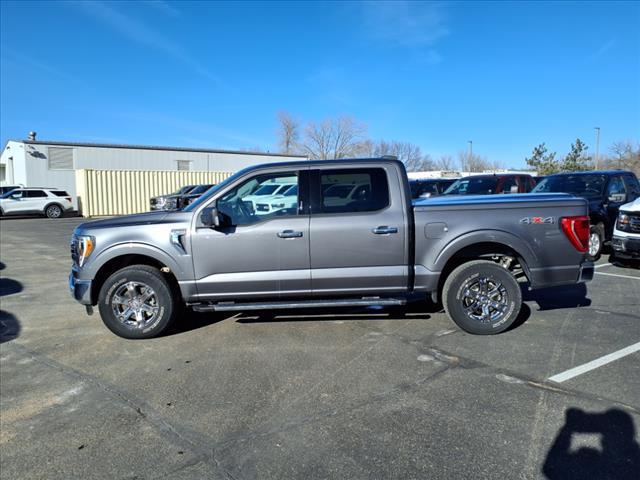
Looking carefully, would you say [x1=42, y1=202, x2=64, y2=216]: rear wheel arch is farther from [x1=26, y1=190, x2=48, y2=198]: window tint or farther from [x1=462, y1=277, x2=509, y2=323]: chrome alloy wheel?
[x1=462, y1=277, x2=509, y2=323]: chrome alloy wheel

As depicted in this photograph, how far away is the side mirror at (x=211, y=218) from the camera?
502cm

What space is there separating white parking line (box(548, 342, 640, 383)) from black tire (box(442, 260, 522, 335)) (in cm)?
99

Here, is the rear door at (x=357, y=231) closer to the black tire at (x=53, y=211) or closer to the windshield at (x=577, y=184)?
the windshield at (x=577, y=184)

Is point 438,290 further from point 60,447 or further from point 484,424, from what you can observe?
point 60,447

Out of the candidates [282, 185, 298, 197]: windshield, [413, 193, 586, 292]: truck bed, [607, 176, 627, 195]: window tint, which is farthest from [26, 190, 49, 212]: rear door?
[607, 176, 627, 195]: window tint

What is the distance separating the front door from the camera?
5.13 m

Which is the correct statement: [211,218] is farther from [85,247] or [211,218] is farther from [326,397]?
[326,397]

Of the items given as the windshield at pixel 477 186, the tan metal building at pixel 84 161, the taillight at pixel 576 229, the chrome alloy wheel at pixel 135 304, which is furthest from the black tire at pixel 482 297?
the tan metal building at pixel 84 161

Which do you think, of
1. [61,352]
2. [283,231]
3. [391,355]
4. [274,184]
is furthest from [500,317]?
A: [61,352]

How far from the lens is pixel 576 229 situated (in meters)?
5.21

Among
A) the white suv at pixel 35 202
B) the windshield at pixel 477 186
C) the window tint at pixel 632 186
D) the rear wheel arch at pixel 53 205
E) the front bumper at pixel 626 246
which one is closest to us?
the front bumper at pixel 626 246

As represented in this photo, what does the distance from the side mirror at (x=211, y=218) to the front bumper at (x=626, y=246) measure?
744cm

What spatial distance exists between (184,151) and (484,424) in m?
36.8

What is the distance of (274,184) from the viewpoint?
541 cm
